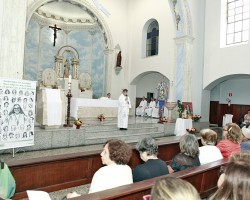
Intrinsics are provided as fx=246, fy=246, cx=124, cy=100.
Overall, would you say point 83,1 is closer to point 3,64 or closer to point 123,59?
point 123,59

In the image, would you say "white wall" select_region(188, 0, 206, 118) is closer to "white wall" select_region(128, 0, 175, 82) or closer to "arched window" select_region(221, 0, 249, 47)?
"arched window" select_region(221, 0, 249, 47)

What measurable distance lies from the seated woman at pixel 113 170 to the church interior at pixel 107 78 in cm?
17

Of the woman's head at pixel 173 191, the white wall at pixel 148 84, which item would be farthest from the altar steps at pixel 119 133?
the white wall at pixel 148 84

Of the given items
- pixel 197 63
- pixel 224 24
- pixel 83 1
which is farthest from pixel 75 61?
pixel 224 24

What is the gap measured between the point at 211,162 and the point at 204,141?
14.7 inches

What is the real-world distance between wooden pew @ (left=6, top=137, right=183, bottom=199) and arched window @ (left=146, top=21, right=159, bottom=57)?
1120cm

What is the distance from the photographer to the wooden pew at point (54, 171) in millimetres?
3047

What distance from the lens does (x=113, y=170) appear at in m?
2.27

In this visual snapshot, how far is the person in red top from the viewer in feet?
11.7

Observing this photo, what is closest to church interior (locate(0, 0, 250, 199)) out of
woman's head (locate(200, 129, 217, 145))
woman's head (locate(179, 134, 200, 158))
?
woman's head (locate(179, 134, 200, 158))

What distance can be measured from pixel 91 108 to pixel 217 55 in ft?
20.3

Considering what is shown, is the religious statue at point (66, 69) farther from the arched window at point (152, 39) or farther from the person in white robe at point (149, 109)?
the person in white robe at point (149, 109)

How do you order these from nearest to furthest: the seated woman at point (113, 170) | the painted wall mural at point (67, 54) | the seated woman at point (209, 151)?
the seated woman at point (113, 170) → the seated woman at point (209, 151) → the painted wall mural at point (67, 54)

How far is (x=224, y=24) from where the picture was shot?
36.7ft
